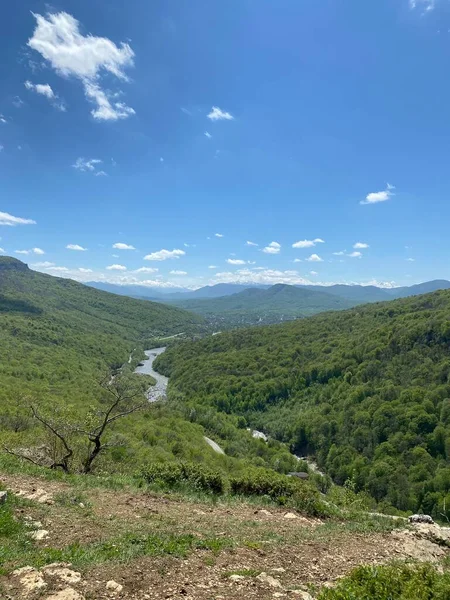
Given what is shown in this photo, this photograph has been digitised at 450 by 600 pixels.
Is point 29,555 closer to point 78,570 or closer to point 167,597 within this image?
point 78,570

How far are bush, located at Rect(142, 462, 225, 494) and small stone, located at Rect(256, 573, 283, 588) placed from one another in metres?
8.77

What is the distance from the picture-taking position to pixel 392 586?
735 centimetres

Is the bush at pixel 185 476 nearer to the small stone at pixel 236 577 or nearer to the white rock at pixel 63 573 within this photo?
the small stone at pixel 236 577

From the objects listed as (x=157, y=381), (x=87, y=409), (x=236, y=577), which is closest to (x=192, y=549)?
(x=236, y=577)

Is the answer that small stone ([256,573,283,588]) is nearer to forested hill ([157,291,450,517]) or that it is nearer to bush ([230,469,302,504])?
bush ([230,469,302,504])

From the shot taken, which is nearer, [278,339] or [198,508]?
[198,508]

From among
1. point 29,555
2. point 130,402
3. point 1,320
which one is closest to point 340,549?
point 29,555

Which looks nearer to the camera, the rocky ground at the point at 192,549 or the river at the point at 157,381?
the rocky ground at the point at 192,549

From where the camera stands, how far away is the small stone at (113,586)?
773 centimetres

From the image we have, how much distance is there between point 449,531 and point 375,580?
28.7 ft

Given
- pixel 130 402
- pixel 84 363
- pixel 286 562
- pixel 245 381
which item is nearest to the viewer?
pixel 286 562

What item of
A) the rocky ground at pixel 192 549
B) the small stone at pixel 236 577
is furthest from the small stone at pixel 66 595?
the small stone at pixel 236 577

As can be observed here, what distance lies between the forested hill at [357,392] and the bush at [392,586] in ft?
207

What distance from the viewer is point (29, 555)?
884 cm
